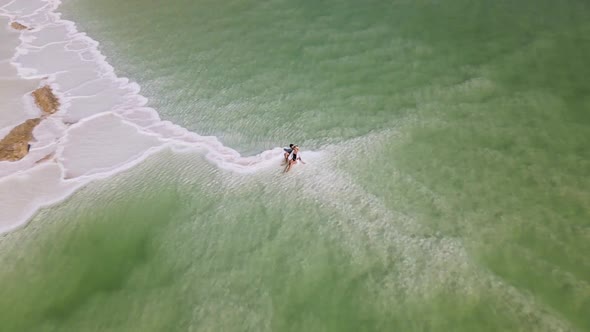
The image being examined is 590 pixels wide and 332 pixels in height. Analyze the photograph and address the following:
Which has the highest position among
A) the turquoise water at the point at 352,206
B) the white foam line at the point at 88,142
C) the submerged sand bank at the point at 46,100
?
the submerged sand bank at the point at 46,100

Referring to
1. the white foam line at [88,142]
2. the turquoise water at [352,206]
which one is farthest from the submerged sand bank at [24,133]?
A: the turquoise water at [352,206]

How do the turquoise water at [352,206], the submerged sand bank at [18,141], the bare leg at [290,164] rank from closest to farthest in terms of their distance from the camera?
the turquoise water at [352,206]
the bare leg at [290,164]
the submerged sand bank at [18,141]

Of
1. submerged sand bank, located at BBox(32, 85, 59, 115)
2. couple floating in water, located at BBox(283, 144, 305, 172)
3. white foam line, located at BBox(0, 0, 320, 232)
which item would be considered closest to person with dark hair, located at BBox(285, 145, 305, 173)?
couple floating in water, located at BBox(283, 144, 305, 172)

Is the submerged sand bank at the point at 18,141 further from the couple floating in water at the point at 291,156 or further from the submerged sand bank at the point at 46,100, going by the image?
the couple floating in water at the point at 291,156

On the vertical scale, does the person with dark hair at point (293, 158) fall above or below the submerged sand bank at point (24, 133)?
below

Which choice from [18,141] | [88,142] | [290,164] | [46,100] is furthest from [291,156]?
[46,100]

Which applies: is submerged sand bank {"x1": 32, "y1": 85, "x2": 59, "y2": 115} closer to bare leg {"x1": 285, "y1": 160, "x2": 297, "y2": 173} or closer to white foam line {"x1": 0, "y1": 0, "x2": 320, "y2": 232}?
white foam line {"x1": 0, "y1": 0, "x2": 320, "y2": 232}
